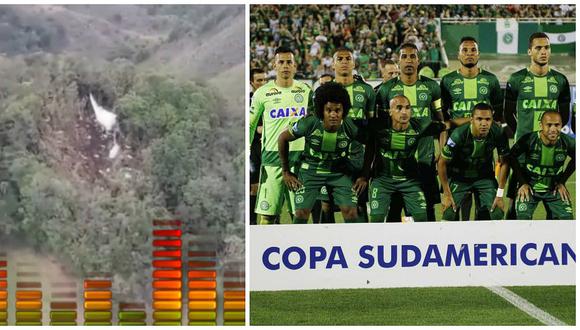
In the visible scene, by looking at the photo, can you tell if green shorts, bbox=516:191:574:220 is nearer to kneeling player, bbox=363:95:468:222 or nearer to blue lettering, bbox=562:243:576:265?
blue lettering, bbox=562:243:576:265

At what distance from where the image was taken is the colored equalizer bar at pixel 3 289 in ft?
27.3

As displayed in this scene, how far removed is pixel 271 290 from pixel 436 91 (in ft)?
6.17

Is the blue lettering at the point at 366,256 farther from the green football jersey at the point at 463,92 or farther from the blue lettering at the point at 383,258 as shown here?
the green football jersey at the point at 463,92

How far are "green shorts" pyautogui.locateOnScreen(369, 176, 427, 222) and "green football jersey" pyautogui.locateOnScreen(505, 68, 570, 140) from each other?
0.85 metres

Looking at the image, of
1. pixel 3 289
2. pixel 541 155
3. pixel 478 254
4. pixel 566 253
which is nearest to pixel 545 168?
pixel 541 155

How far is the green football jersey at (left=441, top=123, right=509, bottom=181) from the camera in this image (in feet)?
27.6

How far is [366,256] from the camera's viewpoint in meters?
8.38

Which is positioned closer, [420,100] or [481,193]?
[420,100]

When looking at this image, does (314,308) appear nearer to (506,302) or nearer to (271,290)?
(271,290)

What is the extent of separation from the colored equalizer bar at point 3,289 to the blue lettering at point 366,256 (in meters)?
2.56

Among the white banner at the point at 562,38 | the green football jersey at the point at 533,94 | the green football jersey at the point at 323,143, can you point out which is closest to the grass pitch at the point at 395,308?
the green football jersey at the point at 323,143

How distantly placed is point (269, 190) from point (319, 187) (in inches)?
14.3

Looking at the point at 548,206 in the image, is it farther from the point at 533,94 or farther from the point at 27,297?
the point at 27,297

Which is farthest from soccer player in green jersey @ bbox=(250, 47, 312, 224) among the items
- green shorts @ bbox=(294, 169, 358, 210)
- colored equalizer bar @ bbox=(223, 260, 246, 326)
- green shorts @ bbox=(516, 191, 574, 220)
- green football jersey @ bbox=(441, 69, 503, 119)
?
green shorts @ bbox=(516, 191, 574, 220)
